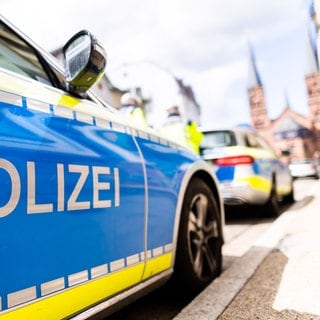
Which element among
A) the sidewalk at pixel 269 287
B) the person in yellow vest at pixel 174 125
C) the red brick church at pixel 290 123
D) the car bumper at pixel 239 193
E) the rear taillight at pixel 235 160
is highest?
the red brick church at pixel 290 123

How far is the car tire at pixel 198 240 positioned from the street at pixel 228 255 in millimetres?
189

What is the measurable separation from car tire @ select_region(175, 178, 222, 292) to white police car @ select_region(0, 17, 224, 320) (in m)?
0.02

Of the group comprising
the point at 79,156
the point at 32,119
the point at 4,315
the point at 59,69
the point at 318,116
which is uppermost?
the point at 318,116

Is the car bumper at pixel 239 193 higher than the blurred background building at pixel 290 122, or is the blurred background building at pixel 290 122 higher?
the blurred background building at pixel 290 122

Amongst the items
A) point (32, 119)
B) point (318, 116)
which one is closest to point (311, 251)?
point (32, 119)

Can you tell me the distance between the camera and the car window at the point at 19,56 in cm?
178

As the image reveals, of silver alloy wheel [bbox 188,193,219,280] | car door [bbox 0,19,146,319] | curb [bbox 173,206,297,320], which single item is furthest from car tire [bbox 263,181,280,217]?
car door [bbox 0,19,146,319]

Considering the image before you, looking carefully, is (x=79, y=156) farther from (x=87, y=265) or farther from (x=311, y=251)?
(x=311, y=251)

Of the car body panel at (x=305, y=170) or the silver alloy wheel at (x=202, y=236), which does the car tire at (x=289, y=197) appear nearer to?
the silver alloy wheel at (x=202, y=236)

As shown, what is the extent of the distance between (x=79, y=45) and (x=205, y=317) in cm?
147

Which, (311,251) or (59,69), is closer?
(59,69)

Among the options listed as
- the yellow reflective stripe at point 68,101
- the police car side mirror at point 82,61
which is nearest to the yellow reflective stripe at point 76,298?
the yellow reflective stripe at point 68,101

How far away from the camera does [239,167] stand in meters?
5.62

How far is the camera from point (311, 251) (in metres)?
3.05
